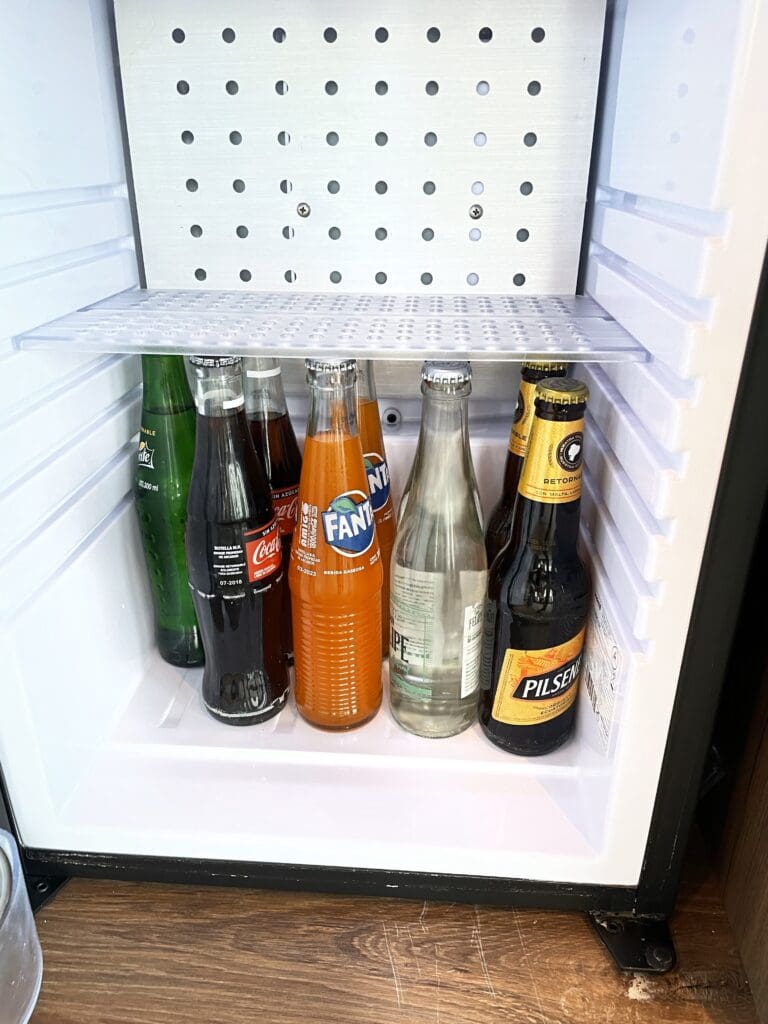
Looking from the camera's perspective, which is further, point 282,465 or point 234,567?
point 282,465

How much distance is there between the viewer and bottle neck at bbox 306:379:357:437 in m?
0.69

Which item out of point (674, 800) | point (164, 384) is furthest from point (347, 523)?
point (674, 800)

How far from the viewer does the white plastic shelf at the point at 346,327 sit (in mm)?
565

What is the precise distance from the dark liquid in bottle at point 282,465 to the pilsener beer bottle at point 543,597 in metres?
0.23

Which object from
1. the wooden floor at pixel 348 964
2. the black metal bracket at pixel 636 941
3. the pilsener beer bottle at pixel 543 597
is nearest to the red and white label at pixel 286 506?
the pilsener beer bottle at pixel 543 597

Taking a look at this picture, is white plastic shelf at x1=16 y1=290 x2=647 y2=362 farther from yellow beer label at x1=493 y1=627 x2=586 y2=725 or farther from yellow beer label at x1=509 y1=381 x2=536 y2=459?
yellow beer label at x1=493 y1=627 x2=586 y2=725

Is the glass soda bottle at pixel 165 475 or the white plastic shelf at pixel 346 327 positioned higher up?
the white plastic shelf at pixel 346 327

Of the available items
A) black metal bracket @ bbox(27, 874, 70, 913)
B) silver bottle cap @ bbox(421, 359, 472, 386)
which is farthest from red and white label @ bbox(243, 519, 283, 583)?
black metal bracket @ bbox(27, 874, 70, 913)

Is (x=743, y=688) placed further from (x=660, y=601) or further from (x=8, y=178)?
(x=8, y=178)

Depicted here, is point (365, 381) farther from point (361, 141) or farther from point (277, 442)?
point (361, 141)

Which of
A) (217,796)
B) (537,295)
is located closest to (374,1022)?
(217,796)

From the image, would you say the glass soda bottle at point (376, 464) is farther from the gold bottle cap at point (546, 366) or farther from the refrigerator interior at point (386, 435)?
the gold bottle cap at point (546, 366)

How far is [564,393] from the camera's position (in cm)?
62

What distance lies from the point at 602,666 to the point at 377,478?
0.98 ft
